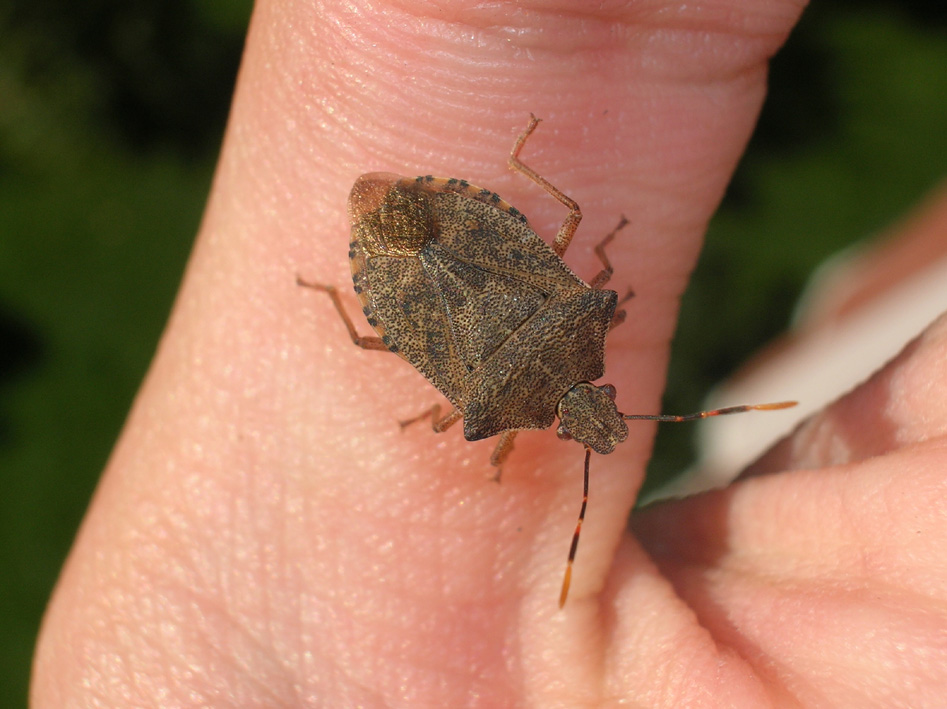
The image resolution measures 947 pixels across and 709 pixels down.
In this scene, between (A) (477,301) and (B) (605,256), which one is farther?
(A) (477,301)

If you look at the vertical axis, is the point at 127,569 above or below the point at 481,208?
below

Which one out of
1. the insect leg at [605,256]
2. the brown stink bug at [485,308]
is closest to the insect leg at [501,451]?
the brown stink bug at [485,308]

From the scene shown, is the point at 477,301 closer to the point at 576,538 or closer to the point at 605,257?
the point at 605,257

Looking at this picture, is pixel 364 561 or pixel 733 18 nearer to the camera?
pixel 733 18

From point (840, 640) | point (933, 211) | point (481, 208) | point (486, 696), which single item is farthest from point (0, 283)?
point (933, 211)

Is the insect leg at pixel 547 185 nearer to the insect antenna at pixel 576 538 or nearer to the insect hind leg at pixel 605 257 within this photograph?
the insect hind leg at pixel 605 257

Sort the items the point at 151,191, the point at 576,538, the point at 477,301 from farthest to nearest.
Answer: the point at 151,191
the point at 477,301
the point at 576,538

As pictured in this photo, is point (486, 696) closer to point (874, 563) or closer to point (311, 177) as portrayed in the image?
point (874, 563)

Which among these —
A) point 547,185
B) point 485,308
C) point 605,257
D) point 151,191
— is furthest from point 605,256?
point 151,191
